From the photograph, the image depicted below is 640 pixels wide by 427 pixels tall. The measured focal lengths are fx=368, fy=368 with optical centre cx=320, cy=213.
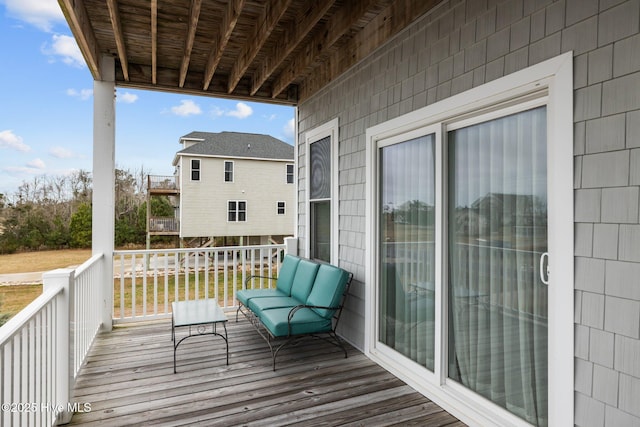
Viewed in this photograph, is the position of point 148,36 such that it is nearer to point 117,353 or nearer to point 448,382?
point 117,353

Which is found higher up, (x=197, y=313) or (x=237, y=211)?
(x=237, y=211)

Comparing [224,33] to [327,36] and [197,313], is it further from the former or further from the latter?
[197,313]

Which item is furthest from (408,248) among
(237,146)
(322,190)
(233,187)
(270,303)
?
(237,146)

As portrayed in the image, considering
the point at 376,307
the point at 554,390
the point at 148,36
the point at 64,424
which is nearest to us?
the point at 554,390

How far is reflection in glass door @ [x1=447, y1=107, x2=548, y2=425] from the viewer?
212cm

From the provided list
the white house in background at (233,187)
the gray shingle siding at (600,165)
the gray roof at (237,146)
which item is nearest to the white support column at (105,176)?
the gray shingle siding at (600,165)

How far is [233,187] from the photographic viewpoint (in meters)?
16.0

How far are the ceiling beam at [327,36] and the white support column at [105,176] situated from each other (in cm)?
216

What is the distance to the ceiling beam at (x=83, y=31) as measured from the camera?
9.82ft

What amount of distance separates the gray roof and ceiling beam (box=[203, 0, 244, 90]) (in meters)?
11.4

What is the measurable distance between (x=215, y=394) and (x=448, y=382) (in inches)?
72.1

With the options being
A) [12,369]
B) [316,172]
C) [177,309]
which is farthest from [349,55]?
[12,369]

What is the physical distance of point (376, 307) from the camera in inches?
145

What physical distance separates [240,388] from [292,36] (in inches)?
131
